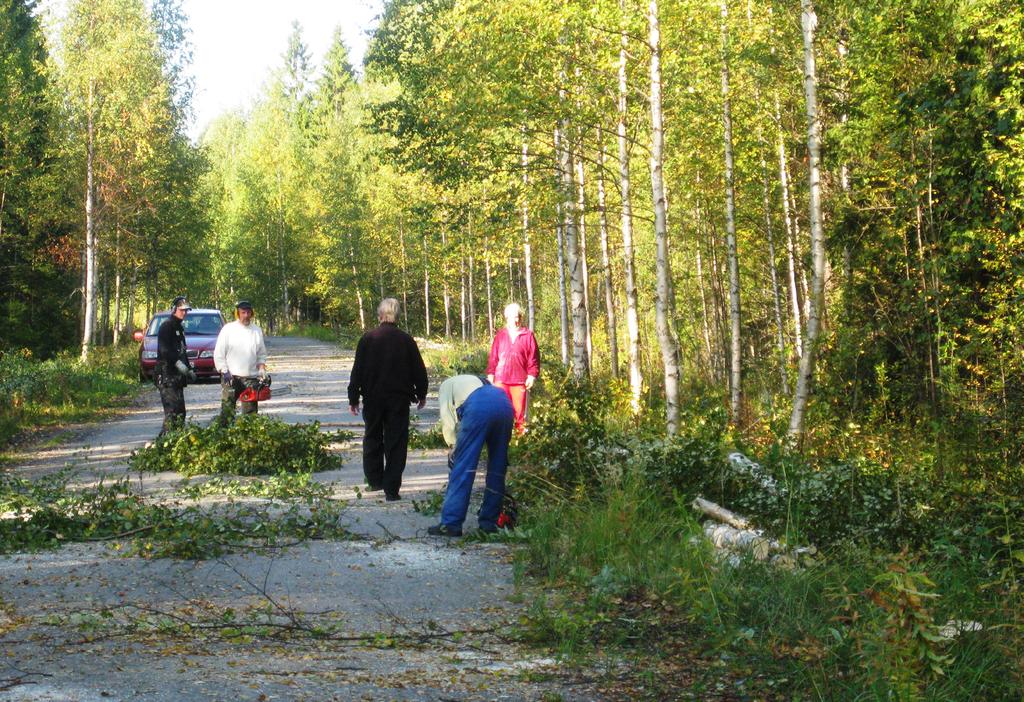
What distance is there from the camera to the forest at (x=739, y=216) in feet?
29.7

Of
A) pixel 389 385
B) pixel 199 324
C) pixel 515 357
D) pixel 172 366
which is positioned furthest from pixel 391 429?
pixel 199 324

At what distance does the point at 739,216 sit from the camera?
2741 centimetres

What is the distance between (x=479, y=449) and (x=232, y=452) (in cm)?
458

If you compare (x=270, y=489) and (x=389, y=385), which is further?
(x=270, y=489)

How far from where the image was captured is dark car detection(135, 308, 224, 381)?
1068 inches

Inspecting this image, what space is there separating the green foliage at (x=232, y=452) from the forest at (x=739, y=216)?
297 cm

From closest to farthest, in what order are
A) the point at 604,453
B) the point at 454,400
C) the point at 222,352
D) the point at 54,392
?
1. the point at 454,400
2. the point at 604,453
3. the point at 222,352
4. the point at 54,392

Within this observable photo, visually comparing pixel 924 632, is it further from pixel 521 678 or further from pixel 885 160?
pixel 885 160

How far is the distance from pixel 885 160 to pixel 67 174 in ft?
92.2

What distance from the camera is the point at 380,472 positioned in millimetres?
11320

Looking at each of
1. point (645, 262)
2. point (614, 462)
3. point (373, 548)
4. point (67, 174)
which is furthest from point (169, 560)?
point (645, 262)

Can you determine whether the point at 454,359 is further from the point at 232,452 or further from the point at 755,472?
the point at 755,472

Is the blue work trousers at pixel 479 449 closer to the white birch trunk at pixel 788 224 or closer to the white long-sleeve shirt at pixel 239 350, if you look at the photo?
the white long-sleeve shirt at pixel 239 350

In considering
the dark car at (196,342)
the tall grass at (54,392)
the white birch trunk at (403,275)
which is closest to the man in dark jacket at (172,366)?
the tall grass at (54,392)
